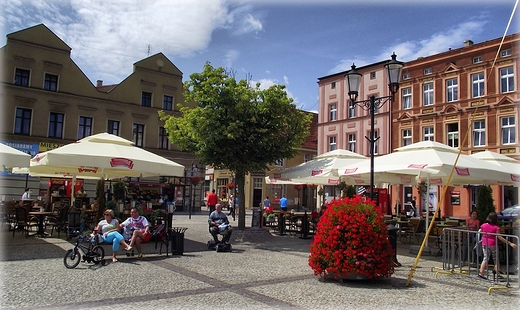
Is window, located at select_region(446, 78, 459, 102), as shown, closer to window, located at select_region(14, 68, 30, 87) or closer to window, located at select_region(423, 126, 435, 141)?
window, located at select_region(423, 126, 435, 141)

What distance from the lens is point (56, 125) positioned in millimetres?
32281

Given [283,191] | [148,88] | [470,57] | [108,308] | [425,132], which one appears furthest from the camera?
[283,191]

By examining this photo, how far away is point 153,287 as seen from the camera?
283 inches

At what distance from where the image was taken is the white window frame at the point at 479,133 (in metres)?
29.9

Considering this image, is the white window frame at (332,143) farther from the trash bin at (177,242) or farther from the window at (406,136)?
the trash bin at (177,242)

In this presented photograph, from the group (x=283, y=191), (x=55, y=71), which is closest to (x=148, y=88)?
(x=55, y=71)

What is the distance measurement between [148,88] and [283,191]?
2052cm

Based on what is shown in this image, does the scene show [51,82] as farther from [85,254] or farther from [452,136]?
[452,136]

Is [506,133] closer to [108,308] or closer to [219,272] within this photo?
[219,272]

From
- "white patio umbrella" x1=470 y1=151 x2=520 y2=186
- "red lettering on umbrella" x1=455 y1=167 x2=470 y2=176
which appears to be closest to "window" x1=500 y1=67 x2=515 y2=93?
"white patio umbrella" x1=470 y1=151 x2=520 y2=186

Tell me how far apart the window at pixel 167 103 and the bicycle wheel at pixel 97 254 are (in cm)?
2922

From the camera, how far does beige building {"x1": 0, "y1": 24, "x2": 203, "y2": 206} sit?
30406mm

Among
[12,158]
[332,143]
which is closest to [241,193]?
[12,158]

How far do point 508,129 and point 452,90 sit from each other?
16.8ft
